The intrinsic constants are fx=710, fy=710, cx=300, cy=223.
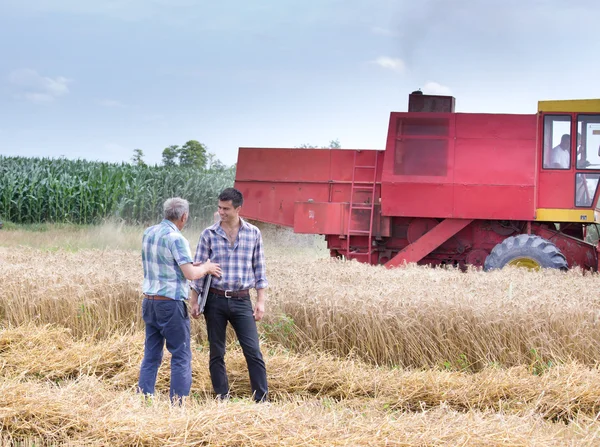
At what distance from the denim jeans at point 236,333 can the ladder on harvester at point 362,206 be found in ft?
25.0

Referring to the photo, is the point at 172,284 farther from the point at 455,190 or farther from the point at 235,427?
the point at 455,190

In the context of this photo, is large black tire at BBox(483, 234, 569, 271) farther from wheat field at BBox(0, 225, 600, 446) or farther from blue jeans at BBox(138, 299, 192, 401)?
blue jeans at BBox(138, 299, 192, 401)

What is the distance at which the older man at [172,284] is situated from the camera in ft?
17.3

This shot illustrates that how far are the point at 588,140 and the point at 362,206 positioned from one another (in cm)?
405

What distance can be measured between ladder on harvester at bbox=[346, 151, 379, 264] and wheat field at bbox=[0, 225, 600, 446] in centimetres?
357

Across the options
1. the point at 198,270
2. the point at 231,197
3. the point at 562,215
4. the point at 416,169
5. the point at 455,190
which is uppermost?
the point at 416,169

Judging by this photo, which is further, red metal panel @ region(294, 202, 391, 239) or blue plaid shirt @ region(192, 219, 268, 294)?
red metal panel @ region(294, 202, 391, 239)

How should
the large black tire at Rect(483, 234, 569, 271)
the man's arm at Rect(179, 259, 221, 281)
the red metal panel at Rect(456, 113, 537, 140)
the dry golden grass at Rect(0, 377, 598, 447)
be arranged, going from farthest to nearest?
the red metal panel at Rect(456, 113, 537, 140) → the large black tire at Rect(483, 234, 569, 271) → the man's arm at Rect(179, 259, 221, 281) → the dry golden grass at Rect(0, 377, 598, 447)

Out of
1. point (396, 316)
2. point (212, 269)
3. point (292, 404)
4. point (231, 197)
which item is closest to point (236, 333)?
point (212, 269)

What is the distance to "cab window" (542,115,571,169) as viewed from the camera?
39.7 feet

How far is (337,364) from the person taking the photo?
20.9 feet

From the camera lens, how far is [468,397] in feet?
18.8

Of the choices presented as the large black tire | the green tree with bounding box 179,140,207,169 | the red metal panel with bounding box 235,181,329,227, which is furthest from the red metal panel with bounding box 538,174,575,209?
the green tree with bounding box 179,140,207,169

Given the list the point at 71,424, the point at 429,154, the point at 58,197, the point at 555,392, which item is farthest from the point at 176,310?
the point at 58,197
